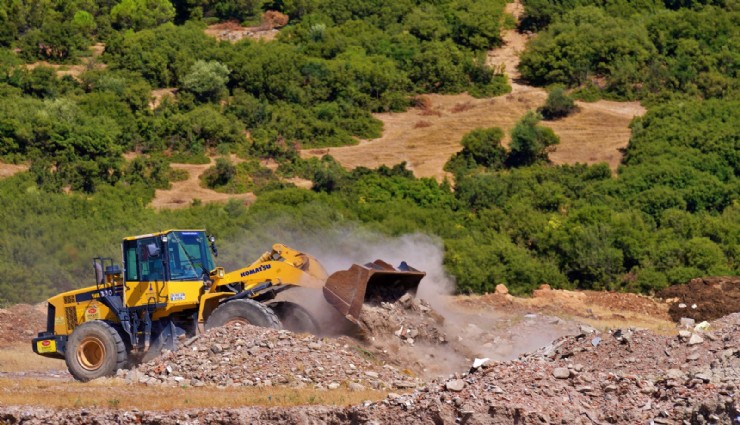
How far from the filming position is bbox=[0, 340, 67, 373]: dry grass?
25.7 meters

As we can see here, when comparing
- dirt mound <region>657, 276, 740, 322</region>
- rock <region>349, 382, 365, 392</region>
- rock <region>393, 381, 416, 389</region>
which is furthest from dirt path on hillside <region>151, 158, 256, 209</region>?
rock <region>349, 382, 365, 392</region>

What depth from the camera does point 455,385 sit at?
51.6 feet

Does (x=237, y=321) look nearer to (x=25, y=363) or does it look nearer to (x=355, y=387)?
(x=355, y=387)

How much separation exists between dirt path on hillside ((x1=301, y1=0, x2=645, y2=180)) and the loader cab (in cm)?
3126

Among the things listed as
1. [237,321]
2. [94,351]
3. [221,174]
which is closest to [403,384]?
[237,321]

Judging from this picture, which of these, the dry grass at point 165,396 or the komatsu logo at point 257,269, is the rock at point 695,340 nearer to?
the dry grass at point 165,396

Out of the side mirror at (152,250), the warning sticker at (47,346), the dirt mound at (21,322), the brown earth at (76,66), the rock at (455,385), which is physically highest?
the rock at (455,385)

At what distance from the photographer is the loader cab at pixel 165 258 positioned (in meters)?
22.1

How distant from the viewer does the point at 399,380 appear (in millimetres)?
19969

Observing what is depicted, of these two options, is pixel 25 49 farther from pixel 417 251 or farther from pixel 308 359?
pixel 308 359

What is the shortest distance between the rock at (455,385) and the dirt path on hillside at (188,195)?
32407 millimetres

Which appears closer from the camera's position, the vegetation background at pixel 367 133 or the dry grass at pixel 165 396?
the dry grass at pixel 165 396

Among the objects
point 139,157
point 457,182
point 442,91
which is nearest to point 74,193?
point 139,157

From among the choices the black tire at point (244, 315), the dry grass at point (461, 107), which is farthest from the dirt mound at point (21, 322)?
the dry grass at point (461, 107)
